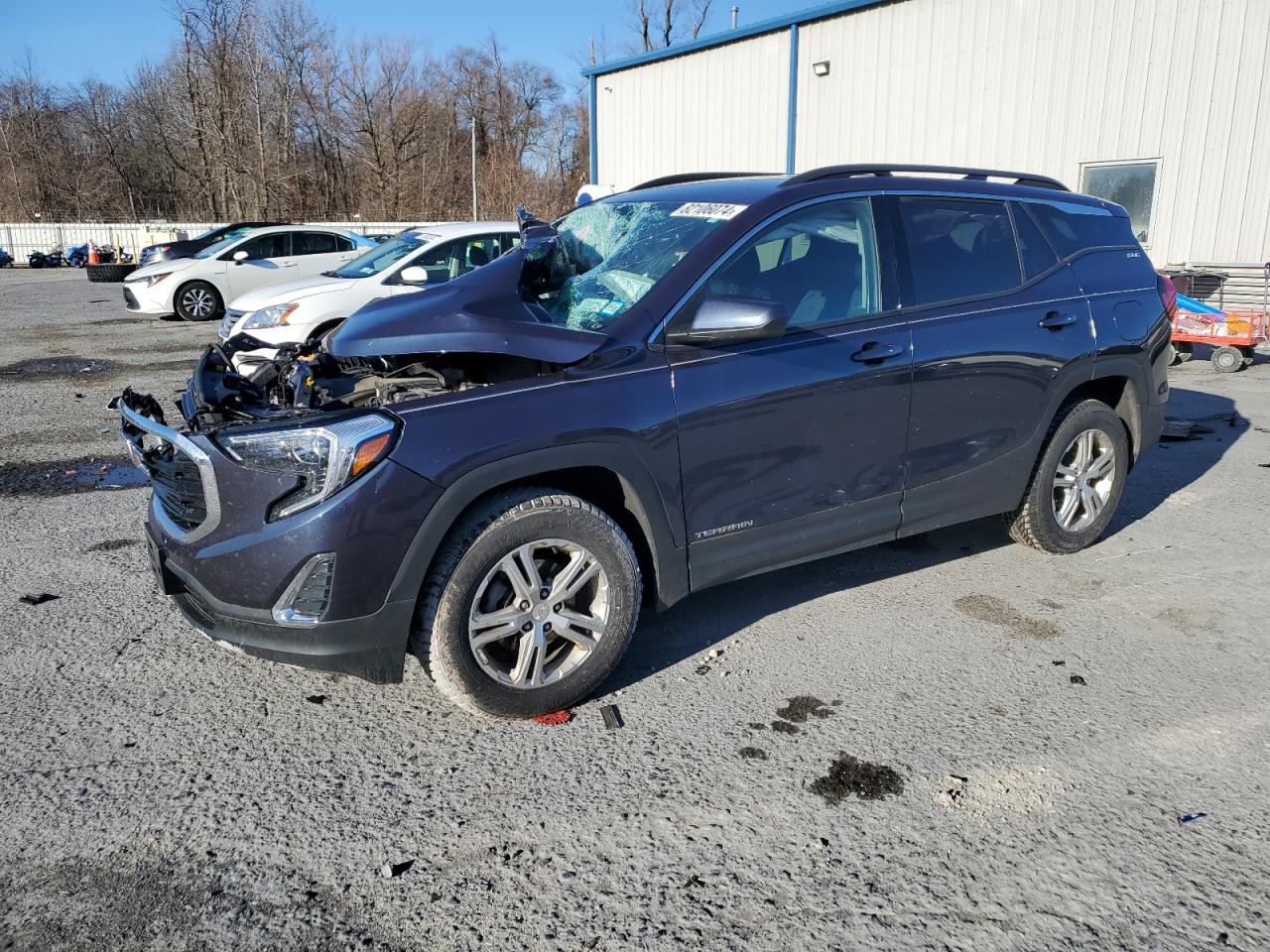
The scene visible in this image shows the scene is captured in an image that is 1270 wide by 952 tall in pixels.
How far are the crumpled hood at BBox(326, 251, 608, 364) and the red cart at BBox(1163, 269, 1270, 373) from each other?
990 cm

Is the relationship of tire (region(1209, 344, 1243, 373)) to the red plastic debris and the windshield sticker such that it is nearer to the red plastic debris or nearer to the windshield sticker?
the windshield sticker

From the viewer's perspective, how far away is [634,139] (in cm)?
2108

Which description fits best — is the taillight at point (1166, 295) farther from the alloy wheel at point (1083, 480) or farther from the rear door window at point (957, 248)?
the rear door window at point (957, 248)

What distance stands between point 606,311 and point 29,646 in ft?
8.83

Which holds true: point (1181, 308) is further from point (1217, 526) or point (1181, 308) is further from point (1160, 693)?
point (1160, 693)

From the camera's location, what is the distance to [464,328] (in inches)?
133

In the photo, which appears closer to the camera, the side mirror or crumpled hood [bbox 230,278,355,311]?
the side mirror

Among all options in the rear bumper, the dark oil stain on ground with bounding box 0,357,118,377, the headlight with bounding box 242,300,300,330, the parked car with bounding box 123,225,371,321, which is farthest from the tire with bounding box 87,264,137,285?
the rear bumper

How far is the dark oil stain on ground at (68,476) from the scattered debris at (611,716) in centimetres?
425

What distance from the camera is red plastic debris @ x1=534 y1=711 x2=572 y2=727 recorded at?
3.34 metres

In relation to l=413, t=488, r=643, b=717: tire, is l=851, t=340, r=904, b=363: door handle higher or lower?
higher

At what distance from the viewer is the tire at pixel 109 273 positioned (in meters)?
26.8

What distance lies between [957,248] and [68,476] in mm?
5787

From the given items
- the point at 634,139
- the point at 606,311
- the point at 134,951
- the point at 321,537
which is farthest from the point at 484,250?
the point at 634,139
